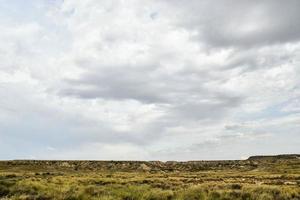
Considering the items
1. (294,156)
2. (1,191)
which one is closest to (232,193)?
(1,191)

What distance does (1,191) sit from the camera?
3462 cm

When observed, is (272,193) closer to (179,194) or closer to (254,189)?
(254,189)

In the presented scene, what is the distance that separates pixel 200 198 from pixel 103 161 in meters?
120

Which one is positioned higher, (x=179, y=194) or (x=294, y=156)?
(x=294, y=156)

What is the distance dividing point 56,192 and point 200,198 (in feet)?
33.3

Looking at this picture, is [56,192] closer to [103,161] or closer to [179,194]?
[179,194]

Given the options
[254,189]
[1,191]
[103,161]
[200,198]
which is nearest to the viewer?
[200,198]

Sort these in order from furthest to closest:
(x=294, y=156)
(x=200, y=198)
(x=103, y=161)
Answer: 1. (x=294, y=156)
2. (x=103, y=161)
3. (x=200, y=198)

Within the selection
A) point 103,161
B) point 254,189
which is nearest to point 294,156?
point 103,161

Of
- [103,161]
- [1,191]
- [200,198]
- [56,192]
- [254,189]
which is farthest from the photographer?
[103,161]

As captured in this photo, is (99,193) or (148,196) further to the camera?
(99,193)

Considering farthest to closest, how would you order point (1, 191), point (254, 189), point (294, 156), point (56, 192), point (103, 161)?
point (294, 156), point (103, 161), point (1, 191), point (56, 192), point (254, 189)

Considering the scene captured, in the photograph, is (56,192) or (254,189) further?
(56,192)

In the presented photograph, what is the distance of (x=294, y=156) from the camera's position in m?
195
